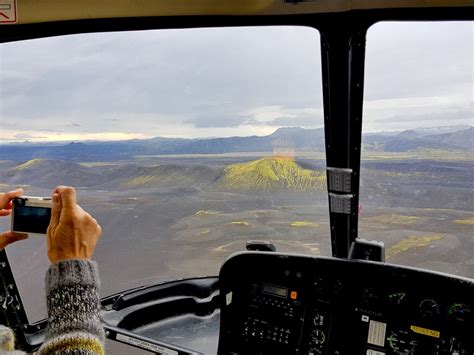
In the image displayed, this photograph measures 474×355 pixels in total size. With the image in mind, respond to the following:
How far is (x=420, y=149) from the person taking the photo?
202cm

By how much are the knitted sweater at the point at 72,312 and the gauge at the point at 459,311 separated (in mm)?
1194

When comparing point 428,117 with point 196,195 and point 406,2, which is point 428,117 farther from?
point 196,195

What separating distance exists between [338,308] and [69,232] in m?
1.12

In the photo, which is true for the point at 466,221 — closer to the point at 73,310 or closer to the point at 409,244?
the point at 409,244

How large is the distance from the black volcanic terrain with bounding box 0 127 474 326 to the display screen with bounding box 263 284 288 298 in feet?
1.65

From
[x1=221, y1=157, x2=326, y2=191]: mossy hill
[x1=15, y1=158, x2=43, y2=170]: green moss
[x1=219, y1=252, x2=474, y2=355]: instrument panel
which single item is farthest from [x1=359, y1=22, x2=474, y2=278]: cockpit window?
[x1=15, y1=158, x2=43, y2=170]: green moss

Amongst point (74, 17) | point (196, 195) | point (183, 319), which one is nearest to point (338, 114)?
→ point (196, 195)

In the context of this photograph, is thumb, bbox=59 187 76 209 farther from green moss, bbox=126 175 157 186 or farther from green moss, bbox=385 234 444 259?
green moss, bbox=385 234 444 259

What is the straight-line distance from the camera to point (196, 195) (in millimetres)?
2439

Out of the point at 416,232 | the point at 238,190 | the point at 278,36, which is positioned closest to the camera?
the point at 278,36

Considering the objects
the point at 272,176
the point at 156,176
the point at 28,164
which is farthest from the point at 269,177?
the point at 28,164

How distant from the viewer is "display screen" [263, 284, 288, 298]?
6.21 ft

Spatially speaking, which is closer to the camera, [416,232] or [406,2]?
[406,2]

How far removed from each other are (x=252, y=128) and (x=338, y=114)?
1.44 feet
